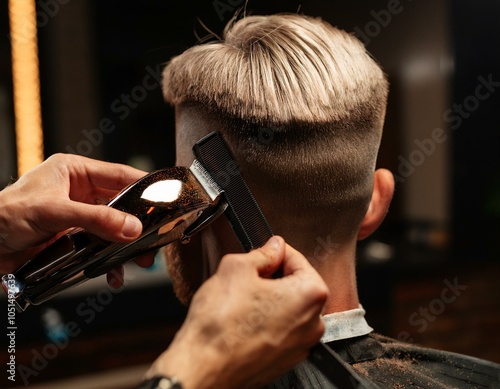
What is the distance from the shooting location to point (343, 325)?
4.62 ft

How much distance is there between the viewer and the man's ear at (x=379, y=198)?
1.56m

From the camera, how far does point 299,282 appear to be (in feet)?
3.42

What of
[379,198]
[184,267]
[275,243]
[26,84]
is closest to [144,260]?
[184,267]

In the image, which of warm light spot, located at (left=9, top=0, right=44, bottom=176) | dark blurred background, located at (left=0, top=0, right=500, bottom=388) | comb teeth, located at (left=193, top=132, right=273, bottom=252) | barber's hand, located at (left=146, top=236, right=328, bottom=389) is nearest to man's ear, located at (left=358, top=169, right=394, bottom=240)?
comb teeth, located at (left=193, top=132, right=273, bottom=252)

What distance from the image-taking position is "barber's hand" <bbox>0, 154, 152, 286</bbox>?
123 centimetres

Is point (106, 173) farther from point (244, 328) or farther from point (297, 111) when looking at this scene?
point (244, 328)

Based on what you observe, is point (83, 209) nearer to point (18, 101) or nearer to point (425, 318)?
point (18, 101)

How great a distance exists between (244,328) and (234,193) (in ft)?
1.25

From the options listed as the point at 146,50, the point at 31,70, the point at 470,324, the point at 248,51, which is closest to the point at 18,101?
the point at 31,70

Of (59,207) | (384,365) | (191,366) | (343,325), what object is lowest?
(384,365)

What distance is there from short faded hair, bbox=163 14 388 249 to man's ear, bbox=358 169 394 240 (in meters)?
0.10

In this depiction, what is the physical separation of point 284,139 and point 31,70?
110 inches

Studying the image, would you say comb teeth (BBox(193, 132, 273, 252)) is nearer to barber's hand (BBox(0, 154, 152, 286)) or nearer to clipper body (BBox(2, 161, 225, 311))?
clipper body (BBox(2, 161, 225, 311))

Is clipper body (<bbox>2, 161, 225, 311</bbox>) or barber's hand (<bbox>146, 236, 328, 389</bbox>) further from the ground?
clipper body (<bbox>2, 161, 225, 311</bbox>)
